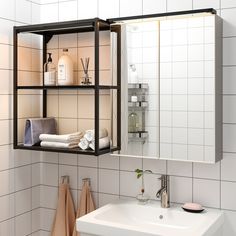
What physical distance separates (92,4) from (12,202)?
4.26 ft

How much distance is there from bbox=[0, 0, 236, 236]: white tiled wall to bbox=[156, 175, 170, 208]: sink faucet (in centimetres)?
6

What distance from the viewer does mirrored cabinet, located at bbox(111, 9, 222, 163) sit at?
80.9 inches

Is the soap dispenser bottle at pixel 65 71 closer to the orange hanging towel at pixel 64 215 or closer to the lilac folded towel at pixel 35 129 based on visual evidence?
the lilac folded towel at pixel 35 129

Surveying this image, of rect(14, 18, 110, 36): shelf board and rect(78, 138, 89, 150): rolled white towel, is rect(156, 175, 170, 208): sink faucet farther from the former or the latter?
rect(14, 18, 110, 36): shelf board

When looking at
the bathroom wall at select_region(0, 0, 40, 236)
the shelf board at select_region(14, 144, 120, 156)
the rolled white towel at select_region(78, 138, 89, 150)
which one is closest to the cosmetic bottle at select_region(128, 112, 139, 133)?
the shelf board at select_region(14, 144, 120, 156)

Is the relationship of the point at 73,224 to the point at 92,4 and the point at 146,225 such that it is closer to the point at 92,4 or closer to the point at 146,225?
the point at 146,225

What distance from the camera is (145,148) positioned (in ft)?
7.34

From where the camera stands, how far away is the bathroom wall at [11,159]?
239cm

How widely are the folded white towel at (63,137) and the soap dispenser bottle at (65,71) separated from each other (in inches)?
12.3

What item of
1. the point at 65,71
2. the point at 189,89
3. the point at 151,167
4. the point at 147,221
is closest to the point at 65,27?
the point at 65,71

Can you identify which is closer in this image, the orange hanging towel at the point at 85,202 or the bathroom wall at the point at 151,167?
the bathroom wall at the point at 151,167

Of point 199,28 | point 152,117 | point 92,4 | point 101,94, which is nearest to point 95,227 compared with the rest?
point 152,117

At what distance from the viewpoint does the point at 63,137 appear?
232 cm

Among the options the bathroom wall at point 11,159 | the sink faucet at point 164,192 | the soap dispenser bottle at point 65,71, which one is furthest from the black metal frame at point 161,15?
the sink faucet at point 164,192
